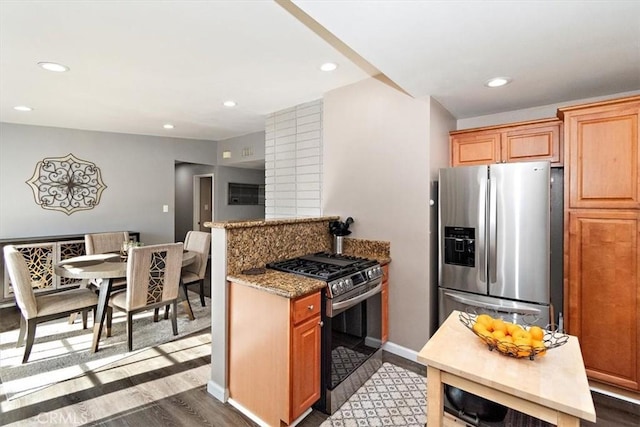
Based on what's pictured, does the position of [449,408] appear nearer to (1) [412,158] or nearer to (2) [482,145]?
(1) [412,158]

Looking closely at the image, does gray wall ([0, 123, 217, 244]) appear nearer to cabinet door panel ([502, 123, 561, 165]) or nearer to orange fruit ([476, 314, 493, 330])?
cabinet door panel ([502, 123, 561, 165])

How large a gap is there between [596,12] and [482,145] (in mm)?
1524

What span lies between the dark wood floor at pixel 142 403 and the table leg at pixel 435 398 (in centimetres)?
101

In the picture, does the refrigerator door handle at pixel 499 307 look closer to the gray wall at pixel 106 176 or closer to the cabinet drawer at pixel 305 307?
the cabinet drawer at pixel 305 307

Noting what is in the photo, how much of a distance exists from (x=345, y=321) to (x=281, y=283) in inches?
26.0

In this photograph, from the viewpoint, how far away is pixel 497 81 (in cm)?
239

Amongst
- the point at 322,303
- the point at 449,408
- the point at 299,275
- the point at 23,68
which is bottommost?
the point at 449,408

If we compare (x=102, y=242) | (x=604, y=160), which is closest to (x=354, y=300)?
(x=604, y=160)

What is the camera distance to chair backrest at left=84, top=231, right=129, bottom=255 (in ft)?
13.4

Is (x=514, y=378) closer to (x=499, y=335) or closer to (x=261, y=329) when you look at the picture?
(x=499, y=335)

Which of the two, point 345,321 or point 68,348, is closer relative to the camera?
point 345,321

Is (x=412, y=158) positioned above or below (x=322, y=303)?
above

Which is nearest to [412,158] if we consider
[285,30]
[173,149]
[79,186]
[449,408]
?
[285,30]

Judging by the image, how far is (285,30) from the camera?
202 cm
